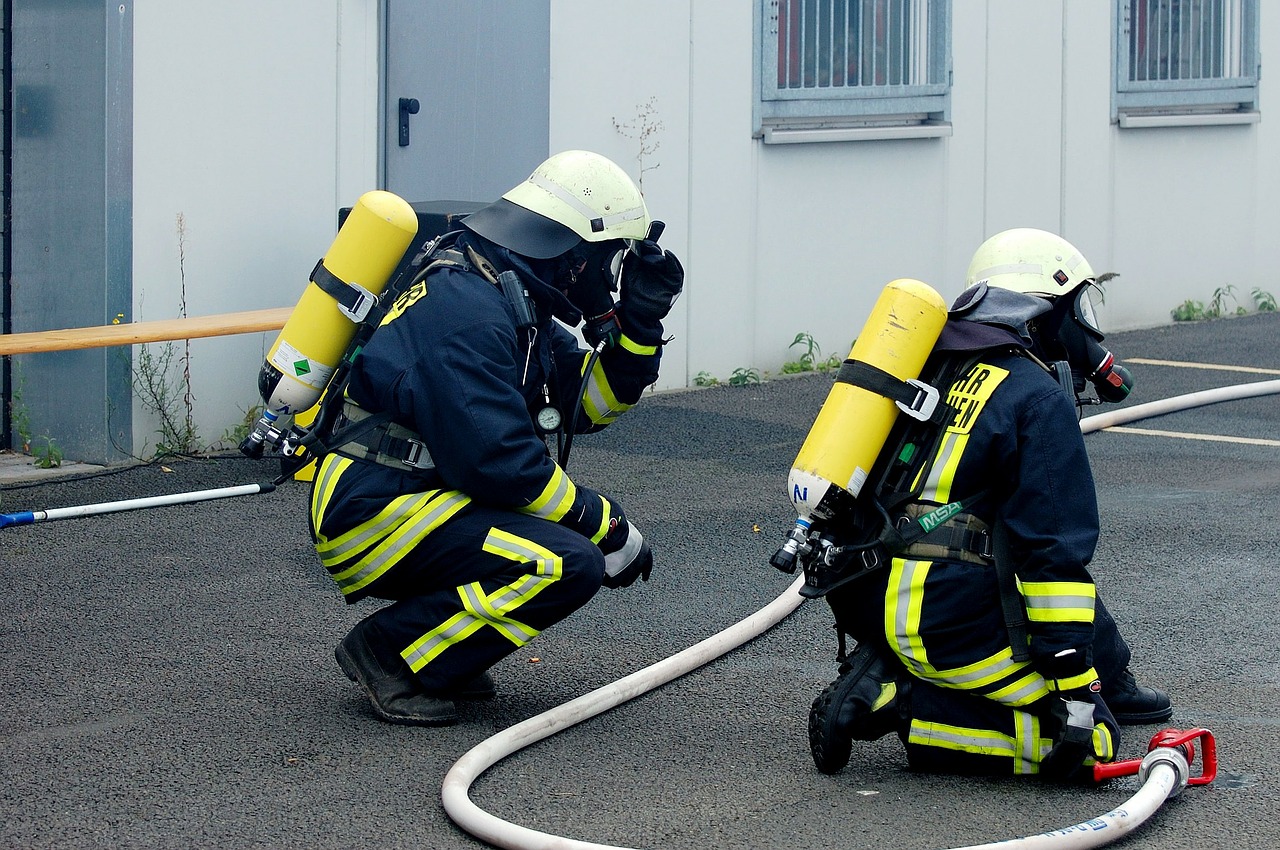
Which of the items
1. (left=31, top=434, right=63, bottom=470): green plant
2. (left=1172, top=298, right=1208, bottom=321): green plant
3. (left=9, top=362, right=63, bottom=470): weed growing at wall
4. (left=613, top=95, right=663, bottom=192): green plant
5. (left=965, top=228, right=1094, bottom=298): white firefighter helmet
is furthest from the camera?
(left=1172, top=298, right=1208, bottom=321): green plant

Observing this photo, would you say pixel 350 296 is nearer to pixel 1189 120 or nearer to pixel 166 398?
pixel 166 398

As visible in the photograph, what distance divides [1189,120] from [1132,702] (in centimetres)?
942

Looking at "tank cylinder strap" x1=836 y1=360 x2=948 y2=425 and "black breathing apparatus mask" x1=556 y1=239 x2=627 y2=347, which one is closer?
"tank cylinder strap" x1=836 y1=360 x2=948 y2=425

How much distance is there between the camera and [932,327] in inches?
150

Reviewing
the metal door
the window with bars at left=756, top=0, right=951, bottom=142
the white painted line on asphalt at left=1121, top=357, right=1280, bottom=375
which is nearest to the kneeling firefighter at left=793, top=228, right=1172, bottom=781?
the metal door

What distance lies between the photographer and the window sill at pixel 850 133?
1027cm

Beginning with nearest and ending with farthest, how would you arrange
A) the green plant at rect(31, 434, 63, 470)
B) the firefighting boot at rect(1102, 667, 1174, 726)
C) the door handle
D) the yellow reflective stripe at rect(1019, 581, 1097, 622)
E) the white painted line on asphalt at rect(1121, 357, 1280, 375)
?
the yellow reflective stripe at rect(1019, 581, 1097, 622)
the firefighting boot at rect(1102, 667, 1174, 726)
the green plant at rect(31, 434, 63, 470)
the door handle
the white painted line on asphalt at rect(1121, 357, 1280, 375)

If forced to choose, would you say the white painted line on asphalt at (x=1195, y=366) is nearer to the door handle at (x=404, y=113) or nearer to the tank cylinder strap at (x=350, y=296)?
the door handle at (x=404, y=113)

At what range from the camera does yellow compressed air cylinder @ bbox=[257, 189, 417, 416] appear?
449 centimetres

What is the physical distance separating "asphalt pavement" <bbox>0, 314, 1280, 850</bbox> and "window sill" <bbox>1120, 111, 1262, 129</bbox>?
5222mm

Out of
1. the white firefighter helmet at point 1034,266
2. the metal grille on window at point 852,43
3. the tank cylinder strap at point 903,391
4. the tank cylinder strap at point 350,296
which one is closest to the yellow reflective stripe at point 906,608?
the tank cylinder strap at point 903,391

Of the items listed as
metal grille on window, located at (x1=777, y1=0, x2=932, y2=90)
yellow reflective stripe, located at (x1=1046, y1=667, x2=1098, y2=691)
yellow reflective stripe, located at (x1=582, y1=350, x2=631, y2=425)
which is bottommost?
yellow reflective stripe, located at (x1=1046, y1=667, x2=1098, y2=691)

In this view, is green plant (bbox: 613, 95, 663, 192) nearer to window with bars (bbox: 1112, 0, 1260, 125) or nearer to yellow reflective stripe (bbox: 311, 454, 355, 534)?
window with bars (bbox: 1112, 0, 1260, 125)

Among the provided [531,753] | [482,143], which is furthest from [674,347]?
[531,753]
